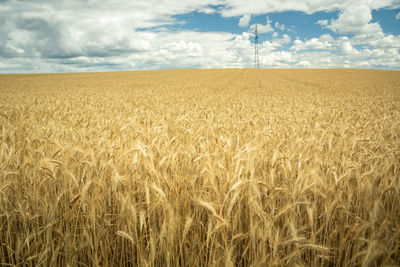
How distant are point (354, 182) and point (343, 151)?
90cm

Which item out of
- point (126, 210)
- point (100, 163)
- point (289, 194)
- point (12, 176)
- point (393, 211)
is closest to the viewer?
point (126, 210)

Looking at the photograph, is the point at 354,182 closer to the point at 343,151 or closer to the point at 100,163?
the point at 343,151

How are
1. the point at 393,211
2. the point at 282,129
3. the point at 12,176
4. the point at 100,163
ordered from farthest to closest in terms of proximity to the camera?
the point at 282,129 < the point at 100,163 < the point at 12,176 < the point at 393,211

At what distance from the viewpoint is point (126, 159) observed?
8.16 ft

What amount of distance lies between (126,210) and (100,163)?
3.49 ft

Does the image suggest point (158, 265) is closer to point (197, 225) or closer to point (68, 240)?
point (197, 225)

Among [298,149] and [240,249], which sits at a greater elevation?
[298,149]

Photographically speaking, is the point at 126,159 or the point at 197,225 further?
the point at 126,159

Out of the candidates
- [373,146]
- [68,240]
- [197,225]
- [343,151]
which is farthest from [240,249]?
[373,146]

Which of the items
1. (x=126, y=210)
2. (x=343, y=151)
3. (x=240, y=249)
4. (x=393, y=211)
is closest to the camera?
(x=126, y=210)

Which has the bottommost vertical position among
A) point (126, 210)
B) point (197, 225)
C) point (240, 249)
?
point (240, 249)

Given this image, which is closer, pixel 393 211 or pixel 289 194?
pixel 393 211

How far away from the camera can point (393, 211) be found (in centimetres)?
183

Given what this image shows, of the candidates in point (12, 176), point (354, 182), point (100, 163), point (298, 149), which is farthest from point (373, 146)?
point (12, 176)
